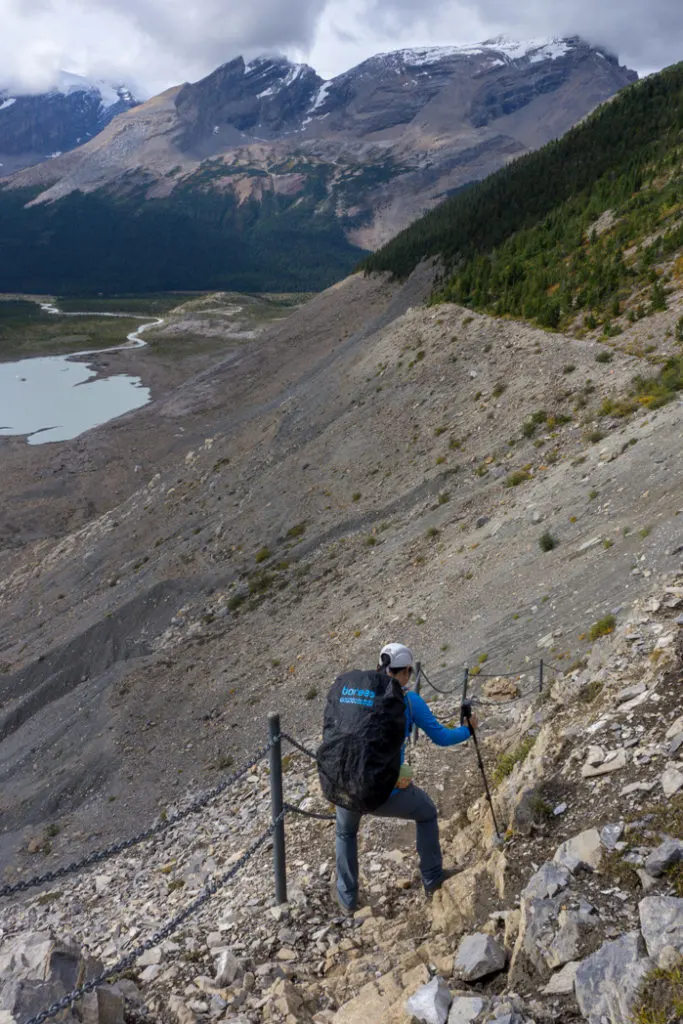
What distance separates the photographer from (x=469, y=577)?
15.3 metres

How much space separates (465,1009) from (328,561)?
16.2m

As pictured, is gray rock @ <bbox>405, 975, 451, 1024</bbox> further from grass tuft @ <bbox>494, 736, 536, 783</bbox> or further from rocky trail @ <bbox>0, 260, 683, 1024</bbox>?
grass tuft @ <bbox>494, 736, 536, 783</bbox>

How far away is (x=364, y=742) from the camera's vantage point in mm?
5789

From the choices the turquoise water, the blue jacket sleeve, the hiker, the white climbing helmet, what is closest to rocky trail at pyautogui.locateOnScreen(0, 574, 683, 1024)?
the hiker

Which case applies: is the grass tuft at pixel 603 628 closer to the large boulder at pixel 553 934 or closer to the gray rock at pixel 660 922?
the large boulder at pixel 553 934

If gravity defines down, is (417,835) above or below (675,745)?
below

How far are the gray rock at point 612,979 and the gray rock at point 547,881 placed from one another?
631 millimetres

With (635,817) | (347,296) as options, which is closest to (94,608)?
(635,817)

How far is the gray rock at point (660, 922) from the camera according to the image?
399 centimetres

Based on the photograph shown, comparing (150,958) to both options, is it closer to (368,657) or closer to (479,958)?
(479,958)

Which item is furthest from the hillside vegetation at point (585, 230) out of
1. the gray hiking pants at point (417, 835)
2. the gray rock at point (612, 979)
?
the gray rock at point (612, 979)

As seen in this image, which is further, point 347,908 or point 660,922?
point 347,908

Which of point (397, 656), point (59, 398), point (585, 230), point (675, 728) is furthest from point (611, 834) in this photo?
point (59, 398)

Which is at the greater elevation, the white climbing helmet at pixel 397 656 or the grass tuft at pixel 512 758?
the white climbing helmet at pixel 397 656
